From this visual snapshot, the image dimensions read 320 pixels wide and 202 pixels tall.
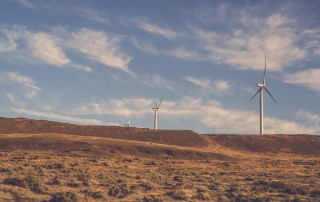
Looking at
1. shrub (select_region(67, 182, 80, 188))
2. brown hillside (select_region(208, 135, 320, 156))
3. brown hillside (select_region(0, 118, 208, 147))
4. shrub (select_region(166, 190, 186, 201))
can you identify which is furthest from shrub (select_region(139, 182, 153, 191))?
brown hillside (select_region(208, 135, 320, 156))

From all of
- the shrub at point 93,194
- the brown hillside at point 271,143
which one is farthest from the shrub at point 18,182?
the brown hillside at point 271,143

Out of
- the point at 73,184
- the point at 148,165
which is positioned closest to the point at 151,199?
the point at 73,184

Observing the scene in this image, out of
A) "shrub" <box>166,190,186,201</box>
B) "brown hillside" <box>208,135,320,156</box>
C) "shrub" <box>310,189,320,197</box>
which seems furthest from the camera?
"brown hillside" <box>208,135,320,156</box>

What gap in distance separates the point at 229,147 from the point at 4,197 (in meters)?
71.8

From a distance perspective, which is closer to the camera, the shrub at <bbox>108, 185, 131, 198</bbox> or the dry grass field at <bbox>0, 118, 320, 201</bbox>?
the shrub at <bbox>108, 185, 131, 198</bbox>

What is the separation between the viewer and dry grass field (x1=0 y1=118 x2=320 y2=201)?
2836 centimetres

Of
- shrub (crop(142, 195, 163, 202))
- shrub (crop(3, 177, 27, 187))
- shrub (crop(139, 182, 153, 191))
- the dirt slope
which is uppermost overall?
the dirt slope

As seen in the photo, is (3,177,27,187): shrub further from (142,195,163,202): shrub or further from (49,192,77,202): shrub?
(142,195,163,202): shrub

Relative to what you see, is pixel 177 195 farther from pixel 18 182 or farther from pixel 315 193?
pixel 18 182

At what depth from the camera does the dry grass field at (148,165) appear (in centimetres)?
2836

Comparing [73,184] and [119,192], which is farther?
[73,184]

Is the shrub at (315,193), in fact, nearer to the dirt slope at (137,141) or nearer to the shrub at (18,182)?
the shrub at (18,182)

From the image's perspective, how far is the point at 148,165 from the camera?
53.0 meters

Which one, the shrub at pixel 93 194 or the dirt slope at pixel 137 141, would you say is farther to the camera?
the dirt slope at pixel 137 141
